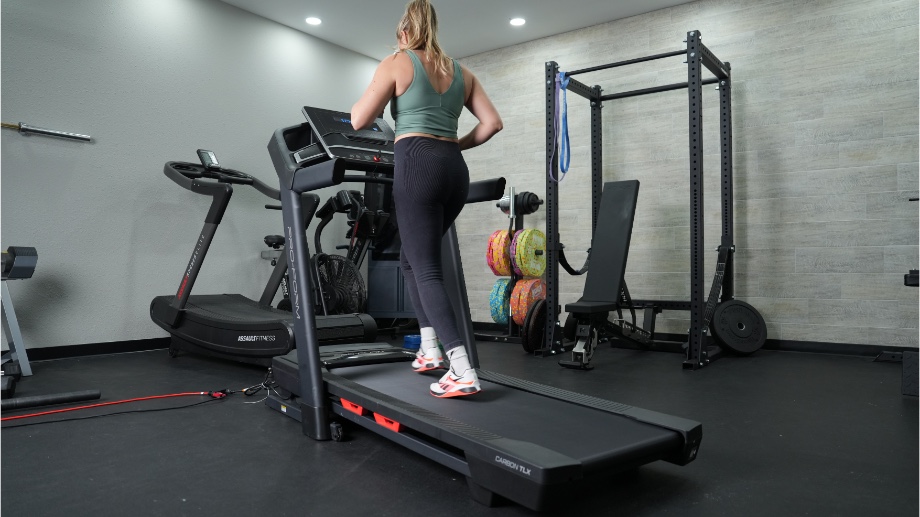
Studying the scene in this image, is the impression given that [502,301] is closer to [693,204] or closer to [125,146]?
[693,204]

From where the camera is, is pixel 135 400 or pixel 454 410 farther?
pixel 135 400

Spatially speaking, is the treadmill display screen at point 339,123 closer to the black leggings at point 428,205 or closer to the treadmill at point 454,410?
the treadmill at point 454,410

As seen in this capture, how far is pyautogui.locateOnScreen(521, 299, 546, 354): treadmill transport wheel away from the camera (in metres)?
4.28

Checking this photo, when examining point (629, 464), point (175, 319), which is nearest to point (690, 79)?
point (629, 464)

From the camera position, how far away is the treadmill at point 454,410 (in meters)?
1.45

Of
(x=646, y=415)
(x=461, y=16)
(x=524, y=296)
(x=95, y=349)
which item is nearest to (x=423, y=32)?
(x=646, y=415)

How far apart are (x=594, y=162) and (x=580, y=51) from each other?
118 centimetres

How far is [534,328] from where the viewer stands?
4305 millimetres

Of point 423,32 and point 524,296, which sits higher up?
point 423,32

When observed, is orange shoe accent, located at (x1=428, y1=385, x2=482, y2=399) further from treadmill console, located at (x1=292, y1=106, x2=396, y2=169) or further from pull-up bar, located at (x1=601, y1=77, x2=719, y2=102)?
pull-up bar, located at (x1=601, y1=77, x2=719, y2=102)

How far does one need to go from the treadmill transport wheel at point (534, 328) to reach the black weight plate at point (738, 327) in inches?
45.0

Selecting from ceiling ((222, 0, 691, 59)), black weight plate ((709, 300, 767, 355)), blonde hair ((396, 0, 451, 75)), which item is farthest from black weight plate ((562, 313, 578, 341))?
ceiling ((222, 0, 691, 59))

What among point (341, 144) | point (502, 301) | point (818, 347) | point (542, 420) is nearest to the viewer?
point (542, 420)

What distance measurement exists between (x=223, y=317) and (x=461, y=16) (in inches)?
124
